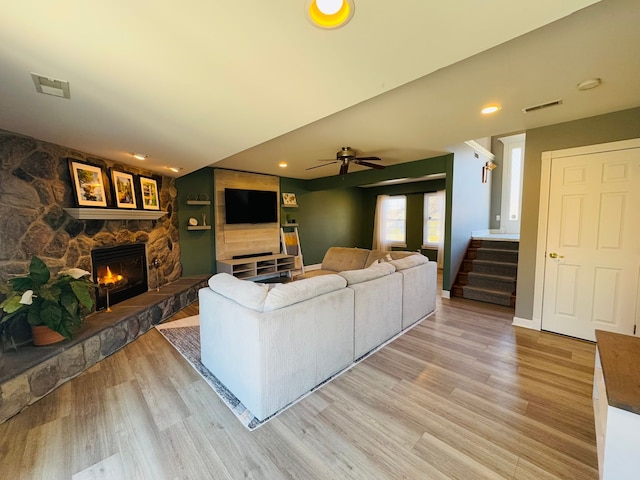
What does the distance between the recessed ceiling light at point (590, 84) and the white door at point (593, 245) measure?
1.10 meters

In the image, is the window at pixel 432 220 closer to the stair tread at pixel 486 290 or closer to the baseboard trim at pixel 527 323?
the stair tread at pixel 486 290

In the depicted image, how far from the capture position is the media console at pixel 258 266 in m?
5.11

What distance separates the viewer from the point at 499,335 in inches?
120

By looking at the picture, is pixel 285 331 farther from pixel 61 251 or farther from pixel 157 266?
pixel 157 266

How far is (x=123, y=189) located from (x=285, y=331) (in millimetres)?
3133

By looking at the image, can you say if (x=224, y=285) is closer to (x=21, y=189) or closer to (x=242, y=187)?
(x=21, y=189)

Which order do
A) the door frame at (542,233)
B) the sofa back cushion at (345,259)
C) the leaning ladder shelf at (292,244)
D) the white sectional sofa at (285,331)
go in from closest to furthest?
the white sectional sofa at (285,331), the door frame at (542,233), the sofa back cushion at (345,259), the leaning ladder shelf at (292,244)

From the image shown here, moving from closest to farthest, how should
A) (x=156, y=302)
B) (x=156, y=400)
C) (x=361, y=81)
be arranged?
1. (x=361, y=81)
2. (x=156, y=400)
3. (x=156, y=302)

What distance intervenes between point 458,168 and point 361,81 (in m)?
3.74

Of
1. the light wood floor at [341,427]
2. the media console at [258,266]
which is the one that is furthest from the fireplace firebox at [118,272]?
the media console at [258,266]

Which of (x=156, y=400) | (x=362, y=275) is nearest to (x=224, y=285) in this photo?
(x=156, y=400)

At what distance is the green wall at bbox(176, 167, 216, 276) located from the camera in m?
4.84

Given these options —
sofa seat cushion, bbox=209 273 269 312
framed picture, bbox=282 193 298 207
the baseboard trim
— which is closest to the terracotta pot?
sofa seat cushion, bbox=209 273 269 312

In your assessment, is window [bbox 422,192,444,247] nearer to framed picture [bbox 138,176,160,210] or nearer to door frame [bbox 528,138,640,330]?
door frame [bbox 528,138,640,330]
